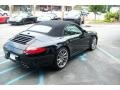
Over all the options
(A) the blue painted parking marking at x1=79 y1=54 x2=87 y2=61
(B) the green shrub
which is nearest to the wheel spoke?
(A) the blue painted parking marking at x1=79 y1=54 x2=87 y2=61

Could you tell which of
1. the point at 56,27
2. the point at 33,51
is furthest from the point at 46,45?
the point at 56,27

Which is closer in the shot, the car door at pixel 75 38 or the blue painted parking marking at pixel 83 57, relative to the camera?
the car door at pixel 75 38

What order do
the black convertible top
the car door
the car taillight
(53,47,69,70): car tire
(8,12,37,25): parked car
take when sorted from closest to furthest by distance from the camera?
1. the car taillight
2. (53,47,69,70): car tire
3. the black convertible top
4. the car door
5. (8,12,37,25): parked car

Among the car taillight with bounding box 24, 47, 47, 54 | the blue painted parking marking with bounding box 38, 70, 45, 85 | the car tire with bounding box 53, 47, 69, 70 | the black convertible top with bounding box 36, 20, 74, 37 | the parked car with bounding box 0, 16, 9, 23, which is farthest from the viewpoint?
the parked car with bounding box 0, 16, 9, 23

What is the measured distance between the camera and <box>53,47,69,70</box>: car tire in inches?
239

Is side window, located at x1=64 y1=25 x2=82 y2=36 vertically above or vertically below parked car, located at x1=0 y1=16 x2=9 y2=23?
below

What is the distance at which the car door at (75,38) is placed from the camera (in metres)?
6.85

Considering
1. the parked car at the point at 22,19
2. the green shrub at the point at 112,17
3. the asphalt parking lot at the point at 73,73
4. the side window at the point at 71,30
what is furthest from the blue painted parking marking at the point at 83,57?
the green shrub at the point at 112,17

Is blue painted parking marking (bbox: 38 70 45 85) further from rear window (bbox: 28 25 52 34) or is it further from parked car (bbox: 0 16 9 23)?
parked car (bbox: 0 16 9 23)

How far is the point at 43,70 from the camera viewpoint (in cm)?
636

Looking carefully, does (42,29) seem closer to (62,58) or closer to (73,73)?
(62,58)

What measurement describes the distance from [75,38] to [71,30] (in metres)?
0.36

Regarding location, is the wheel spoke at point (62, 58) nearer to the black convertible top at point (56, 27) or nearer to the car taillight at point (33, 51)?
the black convertible top at point (56, 27)

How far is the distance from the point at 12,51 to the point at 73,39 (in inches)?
84.4
